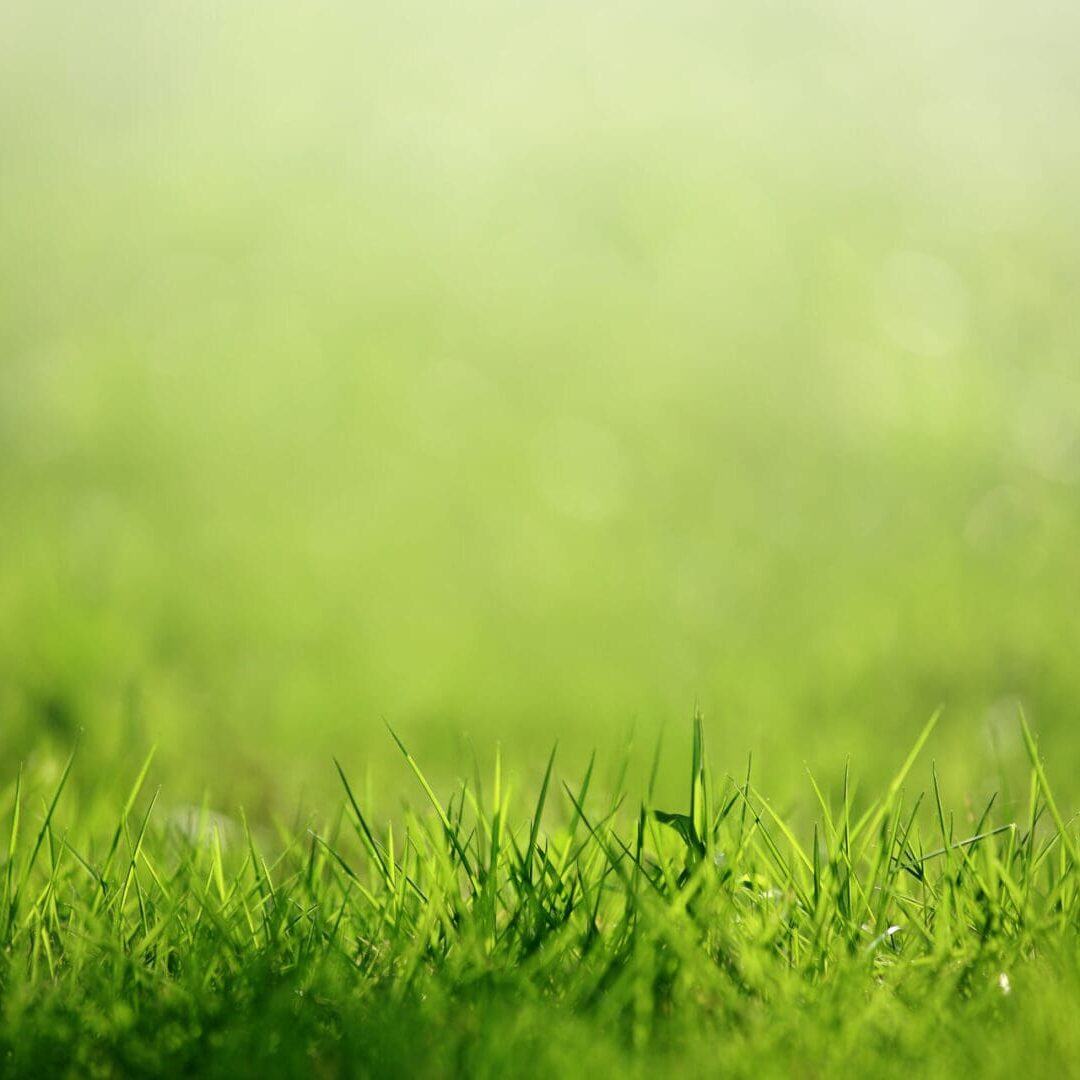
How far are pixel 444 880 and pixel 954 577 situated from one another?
2949 millimetres

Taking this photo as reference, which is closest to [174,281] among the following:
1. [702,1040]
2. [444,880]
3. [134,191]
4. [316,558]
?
[134,191]

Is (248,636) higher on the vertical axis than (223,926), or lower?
lower

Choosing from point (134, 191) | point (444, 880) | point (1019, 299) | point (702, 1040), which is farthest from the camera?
point (134, 191)

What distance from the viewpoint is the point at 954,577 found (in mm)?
4098

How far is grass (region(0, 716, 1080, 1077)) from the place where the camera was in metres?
1.22

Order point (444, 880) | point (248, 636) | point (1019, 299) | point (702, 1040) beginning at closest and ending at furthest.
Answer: point (702, 1040) → point (444, 880) → point (248, 636) → point (1019, 299)

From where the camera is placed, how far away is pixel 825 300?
5.29m

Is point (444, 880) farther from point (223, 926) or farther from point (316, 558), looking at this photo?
point (316, 558)

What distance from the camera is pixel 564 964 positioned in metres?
1.44

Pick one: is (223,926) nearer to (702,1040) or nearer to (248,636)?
(702,1040)

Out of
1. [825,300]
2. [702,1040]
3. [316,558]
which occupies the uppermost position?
[825,300]

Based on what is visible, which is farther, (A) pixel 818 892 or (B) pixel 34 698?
(B) pixel 34 698

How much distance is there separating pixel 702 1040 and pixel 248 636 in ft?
9.22

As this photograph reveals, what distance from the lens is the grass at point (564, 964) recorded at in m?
1.22
